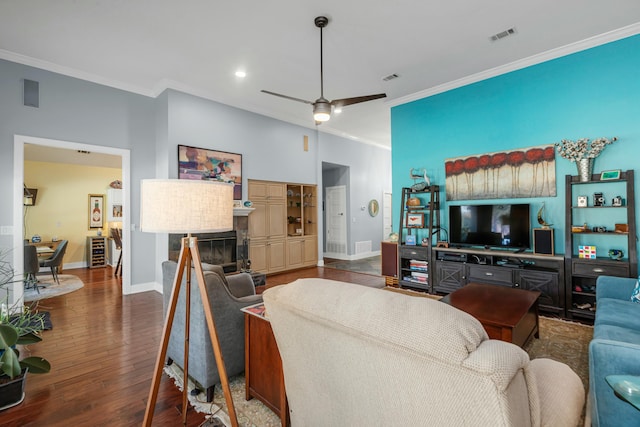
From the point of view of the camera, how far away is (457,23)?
332 centimetres

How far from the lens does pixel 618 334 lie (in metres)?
1.92

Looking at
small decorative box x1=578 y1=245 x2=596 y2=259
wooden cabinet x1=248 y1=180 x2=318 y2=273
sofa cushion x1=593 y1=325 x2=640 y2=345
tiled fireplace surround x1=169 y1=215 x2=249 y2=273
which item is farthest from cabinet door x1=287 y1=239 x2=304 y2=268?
sofa cushion x1=593 y1=325 x2=640 y2=345

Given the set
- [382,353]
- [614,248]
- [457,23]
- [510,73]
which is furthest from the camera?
[510,73]

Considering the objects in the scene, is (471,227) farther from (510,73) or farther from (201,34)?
(201,34)

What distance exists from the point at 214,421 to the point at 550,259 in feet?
12.9

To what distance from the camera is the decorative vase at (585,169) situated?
11.6 ft

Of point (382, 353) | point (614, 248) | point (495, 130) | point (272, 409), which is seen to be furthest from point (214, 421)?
point (495, 130)

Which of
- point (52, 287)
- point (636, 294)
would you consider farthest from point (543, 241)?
point (52, 287)

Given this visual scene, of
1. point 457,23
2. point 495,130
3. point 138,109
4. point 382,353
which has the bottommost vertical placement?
point 382,353

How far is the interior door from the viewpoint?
8.16 m

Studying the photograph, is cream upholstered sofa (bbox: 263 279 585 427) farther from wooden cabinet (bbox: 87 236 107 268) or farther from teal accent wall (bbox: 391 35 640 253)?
wooden cabinet (bbox: 87 236 107 268)

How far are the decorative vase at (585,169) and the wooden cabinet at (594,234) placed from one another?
5 cm

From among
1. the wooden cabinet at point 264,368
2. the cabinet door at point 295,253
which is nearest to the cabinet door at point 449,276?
the cabinet door at point 295,253

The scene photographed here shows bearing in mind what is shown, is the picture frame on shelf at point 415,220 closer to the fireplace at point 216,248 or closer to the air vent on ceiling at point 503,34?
the air vent on ceiling at point 503,34
